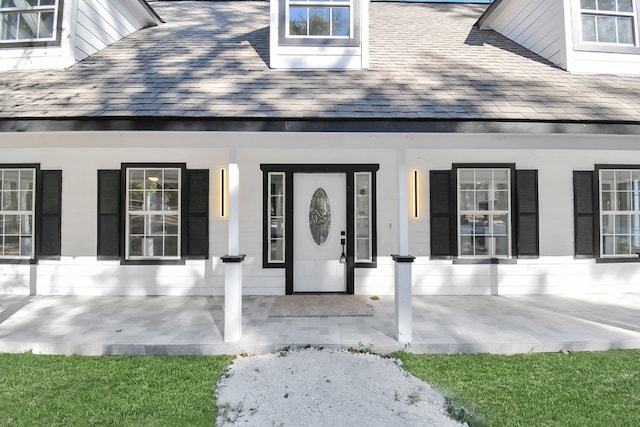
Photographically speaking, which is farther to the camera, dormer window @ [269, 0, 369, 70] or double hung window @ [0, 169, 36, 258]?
double hung window @ [0, 169, 36, 258]

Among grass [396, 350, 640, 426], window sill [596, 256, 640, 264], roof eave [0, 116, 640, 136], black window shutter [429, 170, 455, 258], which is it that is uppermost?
roof eave [0, 116, 640, 136]

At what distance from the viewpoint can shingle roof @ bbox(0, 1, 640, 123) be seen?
386 cm

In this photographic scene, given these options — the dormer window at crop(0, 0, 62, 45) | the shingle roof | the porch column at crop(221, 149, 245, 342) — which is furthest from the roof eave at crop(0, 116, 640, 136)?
the dormer window at crop(0, 0, 62, 45)

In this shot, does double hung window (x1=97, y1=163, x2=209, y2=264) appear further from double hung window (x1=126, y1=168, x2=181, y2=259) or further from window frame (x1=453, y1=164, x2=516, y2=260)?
window frame (x1=453, y1=164, x2=516, y2=260)

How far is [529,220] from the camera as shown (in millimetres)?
5930

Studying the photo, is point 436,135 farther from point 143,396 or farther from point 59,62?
point 59,62

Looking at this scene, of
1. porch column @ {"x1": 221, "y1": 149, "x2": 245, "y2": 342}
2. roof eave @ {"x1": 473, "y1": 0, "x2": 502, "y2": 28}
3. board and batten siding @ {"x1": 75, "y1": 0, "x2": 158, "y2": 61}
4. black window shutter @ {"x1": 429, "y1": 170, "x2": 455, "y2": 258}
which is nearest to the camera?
porch column @ {"x1": 221, "y1": 149, "x2": 245, "y2": 342}

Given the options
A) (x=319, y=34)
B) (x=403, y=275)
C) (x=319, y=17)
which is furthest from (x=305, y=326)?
(x=319, y=17)

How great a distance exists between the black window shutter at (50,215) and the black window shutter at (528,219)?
7680 millimetres

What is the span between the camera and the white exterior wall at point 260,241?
19.2ft

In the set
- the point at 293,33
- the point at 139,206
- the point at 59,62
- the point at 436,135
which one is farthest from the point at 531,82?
the point at 59,62

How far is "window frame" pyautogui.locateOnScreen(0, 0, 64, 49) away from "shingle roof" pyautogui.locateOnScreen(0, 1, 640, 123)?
518mm

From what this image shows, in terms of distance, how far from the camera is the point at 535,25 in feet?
19.7

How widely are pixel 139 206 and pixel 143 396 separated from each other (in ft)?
12.6
